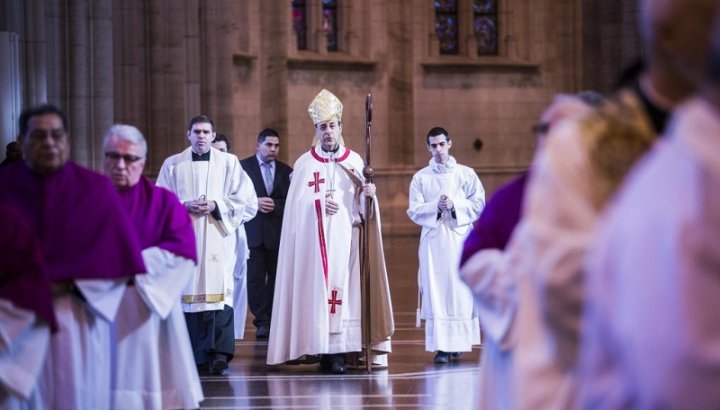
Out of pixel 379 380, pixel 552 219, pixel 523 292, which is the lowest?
pixel 379 380

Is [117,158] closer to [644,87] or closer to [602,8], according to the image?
[644,87]

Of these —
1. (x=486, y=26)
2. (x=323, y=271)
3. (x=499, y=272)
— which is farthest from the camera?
(x=486, y=26)

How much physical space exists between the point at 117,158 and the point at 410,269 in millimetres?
13315

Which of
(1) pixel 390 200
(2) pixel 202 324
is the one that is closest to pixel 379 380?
(2) pixel 202 324

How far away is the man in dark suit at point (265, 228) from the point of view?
13477mm

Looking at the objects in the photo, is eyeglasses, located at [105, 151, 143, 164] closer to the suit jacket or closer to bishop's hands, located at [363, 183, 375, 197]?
bishop's hands, located at [363, 183, 375, 197]

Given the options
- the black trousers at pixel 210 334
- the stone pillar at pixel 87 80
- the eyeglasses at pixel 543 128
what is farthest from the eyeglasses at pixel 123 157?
the stone pillar at pixel 87 80

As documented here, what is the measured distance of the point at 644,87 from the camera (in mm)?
3312

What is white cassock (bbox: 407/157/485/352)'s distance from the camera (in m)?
11.7

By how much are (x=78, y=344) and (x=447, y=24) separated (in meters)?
22.8

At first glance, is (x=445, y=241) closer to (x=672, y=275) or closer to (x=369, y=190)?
(x=369, y=190)

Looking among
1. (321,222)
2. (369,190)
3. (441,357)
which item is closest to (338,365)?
(441,357)

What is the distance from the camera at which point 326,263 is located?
35.8 feet

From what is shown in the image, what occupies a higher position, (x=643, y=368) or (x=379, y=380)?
(x=643, y=368)
